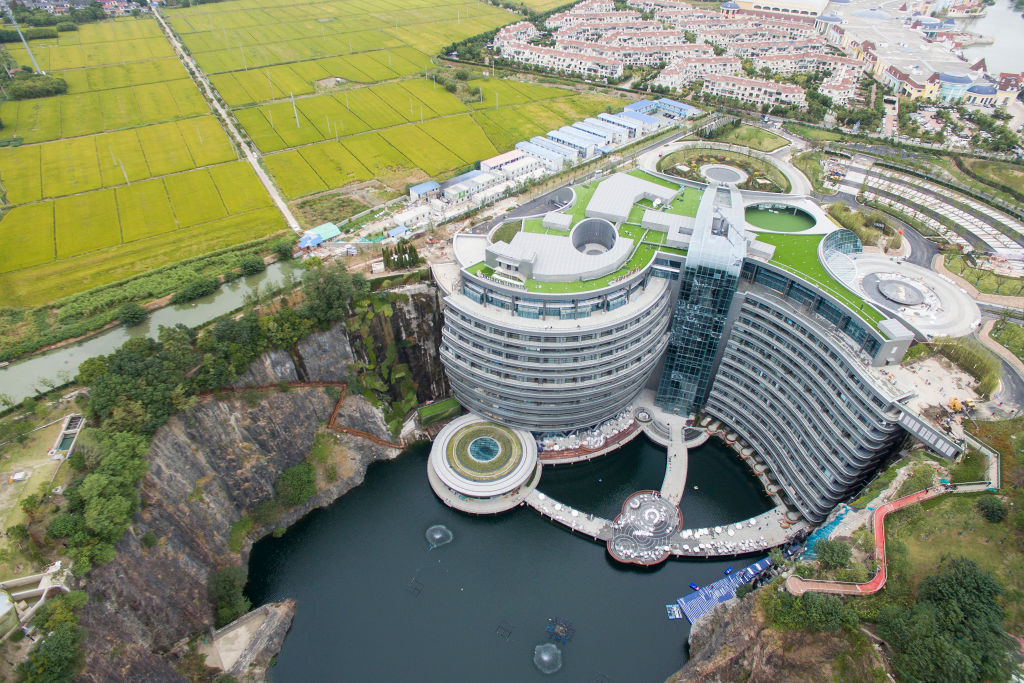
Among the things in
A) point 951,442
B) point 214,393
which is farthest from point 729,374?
point 214,393

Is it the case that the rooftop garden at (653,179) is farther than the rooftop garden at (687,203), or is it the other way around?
the rooftop garden at (653,179)

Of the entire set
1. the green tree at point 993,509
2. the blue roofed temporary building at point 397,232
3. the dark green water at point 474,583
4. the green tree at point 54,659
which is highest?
the green tree at point 993,509

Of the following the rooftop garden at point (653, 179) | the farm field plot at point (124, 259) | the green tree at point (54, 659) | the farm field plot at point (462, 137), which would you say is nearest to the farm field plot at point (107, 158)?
the farm field plot at point (124, 259)

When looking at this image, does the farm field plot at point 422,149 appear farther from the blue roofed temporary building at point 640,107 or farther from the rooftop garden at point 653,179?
the blue roofed temporary building at point 640,107

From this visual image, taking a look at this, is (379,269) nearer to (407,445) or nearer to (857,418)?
(407,445)

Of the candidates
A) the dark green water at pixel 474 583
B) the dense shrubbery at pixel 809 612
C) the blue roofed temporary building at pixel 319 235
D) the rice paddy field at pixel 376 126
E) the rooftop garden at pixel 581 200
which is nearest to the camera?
the dense shrubbery at pixel 809 612

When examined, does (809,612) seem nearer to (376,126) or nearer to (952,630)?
(952,630)
